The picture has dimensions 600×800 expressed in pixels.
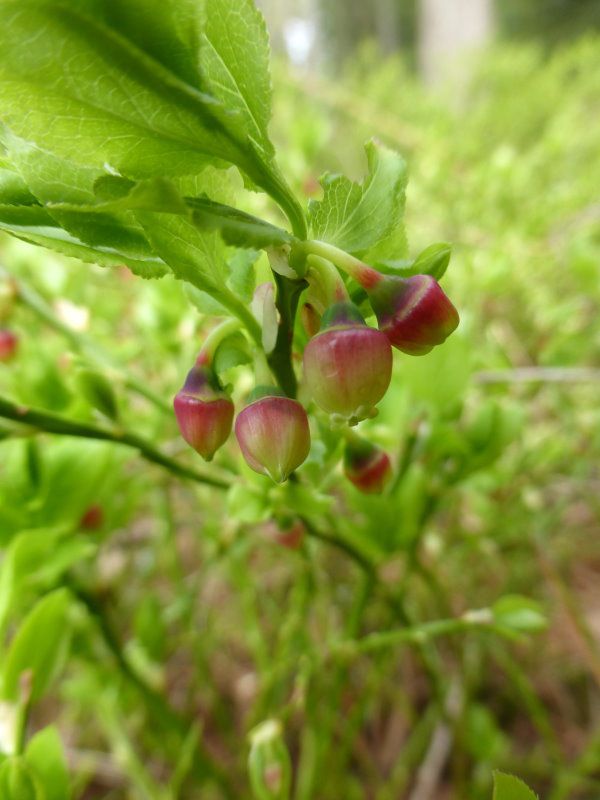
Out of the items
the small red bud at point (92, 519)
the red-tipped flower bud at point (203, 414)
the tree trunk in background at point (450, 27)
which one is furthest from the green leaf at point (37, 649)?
the tree trunk in background at point (450, 27)

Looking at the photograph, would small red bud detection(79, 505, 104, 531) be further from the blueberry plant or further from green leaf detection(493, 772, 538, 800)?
green leaf detection(493, 772, 538, 800)

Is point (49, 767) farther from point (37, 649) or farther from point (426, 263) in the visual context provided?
point (426, 263)

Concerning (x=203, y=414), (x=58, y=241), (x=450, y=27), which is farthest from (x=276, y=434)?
(x=450, y=27)

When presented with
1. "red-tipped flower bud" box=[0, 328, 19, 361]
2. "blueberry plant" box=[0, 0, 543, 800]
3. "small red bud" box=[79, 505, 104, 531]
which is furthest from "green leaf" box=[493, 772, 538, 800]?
"red-tipped flower bud" box=[0, 328, 19, 361]

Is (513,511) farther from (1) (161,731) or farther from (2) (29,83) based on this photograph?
(2) (29,83)

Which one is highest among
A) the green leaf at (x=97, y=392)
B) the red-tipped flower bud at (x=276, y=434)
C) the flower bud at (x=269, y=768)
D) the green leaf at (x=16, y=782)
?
the green leaf at (x=97, y=392)

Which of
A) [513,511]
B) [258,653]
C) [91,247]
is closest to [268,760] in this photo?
[258,653]

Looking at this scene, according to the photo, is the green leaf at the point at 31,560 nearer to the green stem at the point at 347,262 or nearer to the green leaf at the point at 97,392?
the green leaf at the point at 97,392
